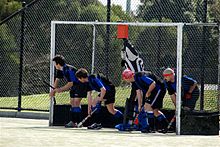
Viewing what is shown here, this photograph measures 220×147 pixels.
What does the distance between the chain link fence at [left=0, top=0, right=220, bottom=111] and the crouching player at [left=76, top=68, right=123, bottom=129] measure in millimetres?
1097

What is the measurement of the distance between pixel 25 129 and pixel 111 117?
2242mm

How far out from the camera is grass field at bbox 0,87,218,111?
62.2 ft

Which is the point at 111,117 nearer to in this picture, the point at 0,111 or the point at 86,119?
the point at 86,119

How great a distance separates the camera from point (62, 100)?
71.2ft

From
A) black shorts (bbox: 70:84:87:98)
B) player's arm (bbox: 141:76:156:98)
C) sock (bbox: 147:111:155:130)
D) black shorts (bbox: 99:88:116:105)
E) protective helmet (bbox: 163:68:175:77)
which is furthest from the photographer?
black shorts (bbox: 70:84:87:98)

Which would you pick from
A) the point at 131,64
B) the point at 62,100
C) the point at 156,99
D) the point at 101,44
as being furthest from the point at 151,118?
the point at 101,44

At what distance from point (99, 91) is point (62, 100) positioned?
268cm

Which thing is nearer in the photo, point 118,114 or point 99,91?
point 99,91

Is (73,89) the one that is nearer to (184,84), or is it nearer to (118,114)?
(118,114)

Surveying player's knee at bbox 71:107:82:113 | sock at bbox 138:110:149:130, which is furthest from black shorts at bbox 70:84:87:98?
sock at bbox 138:110:149:130

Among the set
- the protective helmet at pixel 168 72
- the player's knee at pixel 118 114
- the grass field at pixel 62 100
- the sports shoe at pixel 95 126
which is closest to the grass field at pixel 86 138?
the sports shoe at pixel 95 126

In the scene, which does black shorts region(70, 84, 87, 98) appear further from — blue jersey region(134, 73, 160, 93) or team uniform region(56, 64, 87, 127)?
blue jersey region(134, 73, 160, 93)

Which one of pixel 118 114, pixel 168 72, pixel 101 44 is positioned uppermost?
pixel 101 44

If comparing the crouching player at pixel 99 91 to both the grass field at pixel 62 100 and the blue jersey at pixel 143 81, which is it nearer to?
the blue jersey at pixel 143 81
